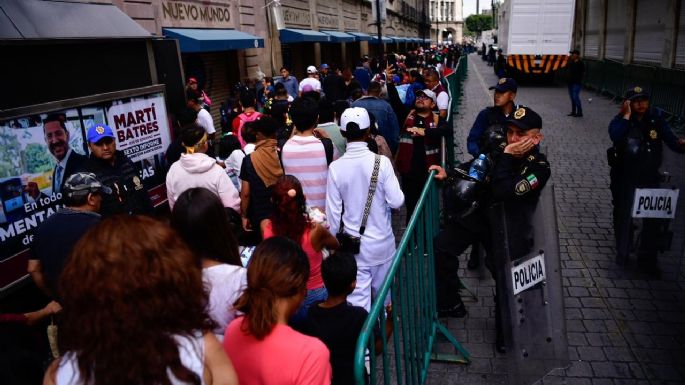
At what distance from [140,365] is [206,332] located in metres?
0.25

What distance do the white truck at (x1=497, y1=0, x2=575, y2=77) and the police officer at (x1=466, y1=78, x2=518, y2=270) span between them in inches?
709

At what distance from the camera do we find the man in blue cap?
4066mm

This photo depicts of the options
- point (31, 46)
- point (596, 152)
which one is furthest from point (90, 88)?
point (596, 152)

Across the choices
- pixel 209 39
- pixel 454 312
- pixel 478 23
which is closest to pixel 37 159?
pixel 454 312

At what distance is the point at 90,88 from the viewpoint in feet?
16.2

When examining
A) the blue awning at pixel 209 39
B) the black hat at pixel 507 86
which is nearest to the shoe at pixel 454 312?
the black hat at pixel 507 86

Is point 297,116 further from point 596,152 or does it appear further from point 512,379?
point 596,152

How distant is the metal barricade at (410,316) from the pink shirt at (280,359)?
0.16 m

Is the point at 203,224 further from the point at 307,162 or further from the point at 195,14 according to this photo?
the point at 195,14

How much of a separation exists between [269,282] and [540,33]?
22287 mm

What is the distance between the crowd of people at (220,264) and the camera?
1522 millimetres

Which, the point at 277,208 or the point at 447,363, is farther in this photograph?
the point at 447,363

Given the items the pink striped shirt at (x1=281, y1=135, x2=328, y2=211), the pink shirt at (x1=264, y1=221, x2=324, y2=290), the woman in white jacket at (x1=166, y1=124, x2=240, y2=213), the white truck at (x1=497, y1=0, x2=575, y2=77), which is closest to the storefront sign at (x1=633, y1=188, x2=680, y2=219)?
the pink striped shirt at (x1=281, y1=135, x2=328, y2=211)

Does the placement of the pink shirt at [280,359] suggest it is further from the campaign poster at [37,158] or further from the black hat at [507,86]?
the black hat at [507,86]
